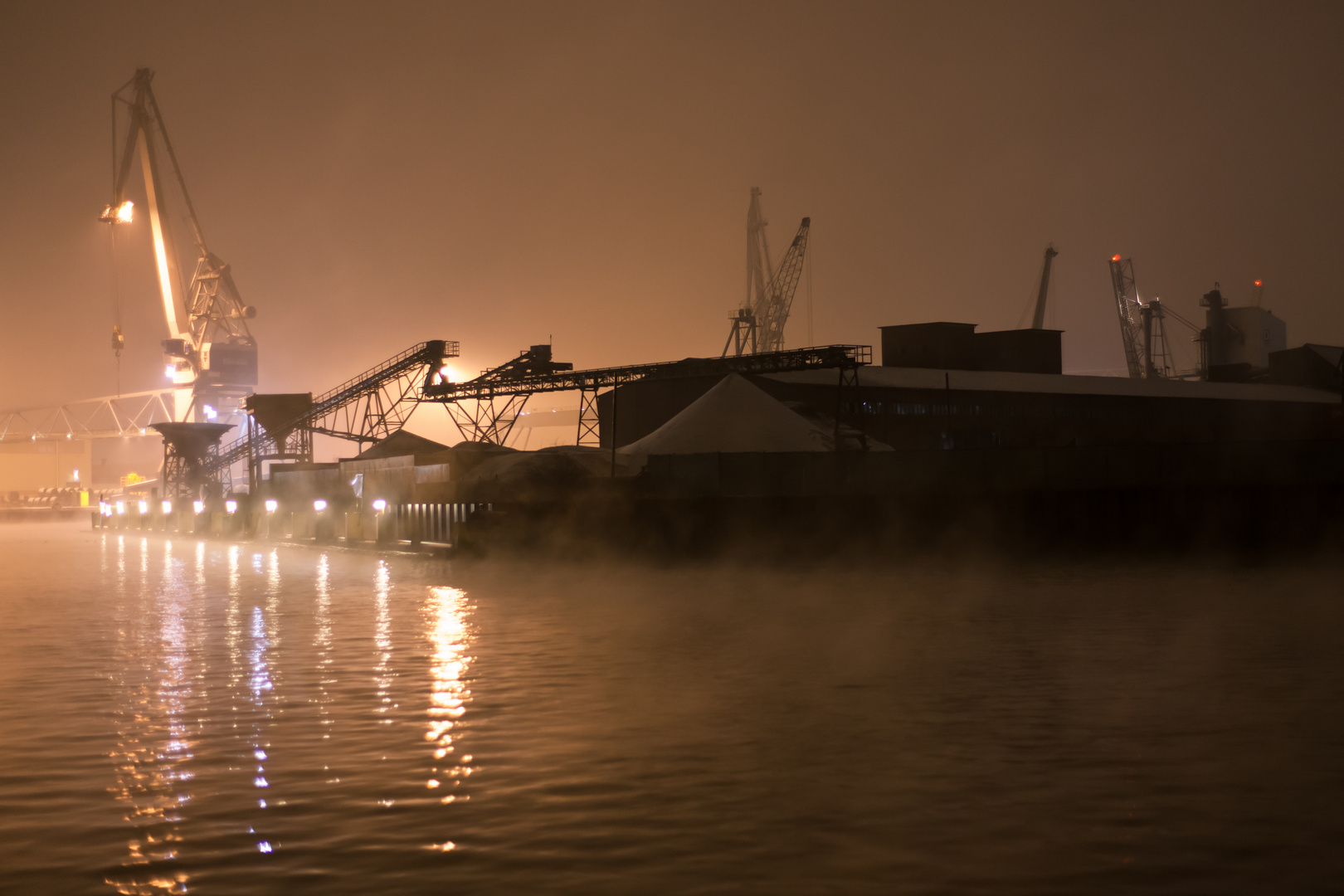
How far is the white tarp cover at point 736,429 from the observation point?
52562 millimetres

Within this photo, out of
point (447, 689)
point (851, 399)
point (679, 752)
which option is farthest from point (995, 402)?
point (679, 752)

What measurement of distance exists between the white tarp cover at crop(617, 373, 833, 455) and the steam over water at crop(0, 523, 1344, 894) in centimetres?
3066

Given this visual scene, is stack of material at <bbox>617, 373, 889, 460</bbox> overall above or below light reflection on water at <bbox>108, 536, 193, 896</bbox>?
above

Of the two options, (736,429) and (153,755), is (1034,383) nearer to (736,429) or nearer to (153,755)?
(736,429)

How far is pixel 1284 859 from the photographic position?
712 centimetres

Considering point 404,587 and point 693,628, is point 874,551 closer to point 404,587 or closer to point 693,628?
point 404,587

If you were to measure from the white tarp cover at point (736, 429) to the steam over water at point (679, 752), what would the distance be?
30661mm

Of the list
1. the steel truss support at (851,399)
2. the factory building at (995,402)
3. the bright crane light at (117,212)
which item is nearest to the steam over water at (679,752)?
the steel truss support at (851,399)

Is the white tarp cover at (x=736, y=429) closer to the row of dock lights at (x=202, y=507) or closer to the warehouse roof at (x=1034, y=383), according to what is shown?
the warehouse roof at (x=1034, y=383)

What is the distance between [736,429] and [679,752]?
43286 mm

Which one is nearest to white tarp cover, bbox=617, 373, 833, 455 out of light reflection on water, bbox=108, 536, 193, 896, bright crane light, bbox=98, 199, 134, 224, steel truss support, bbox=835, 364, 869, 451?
steel truss support, bbox=835, 364, 869, 451

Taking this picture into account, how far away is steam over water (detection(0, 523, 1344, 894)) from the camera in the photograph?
712cm

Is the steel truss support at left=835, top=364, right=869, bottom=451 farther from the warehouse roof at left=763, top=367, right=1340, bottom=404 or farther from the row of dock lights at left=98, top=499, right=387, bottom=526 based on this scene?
the row of dock lights at left=98, top=499, right=387, bottom=526

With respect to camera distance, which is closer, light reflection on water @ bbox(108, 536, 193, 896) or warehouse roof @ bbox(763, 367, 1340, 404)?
light reflection on water @ bbox(108, 536, 193, 896)
